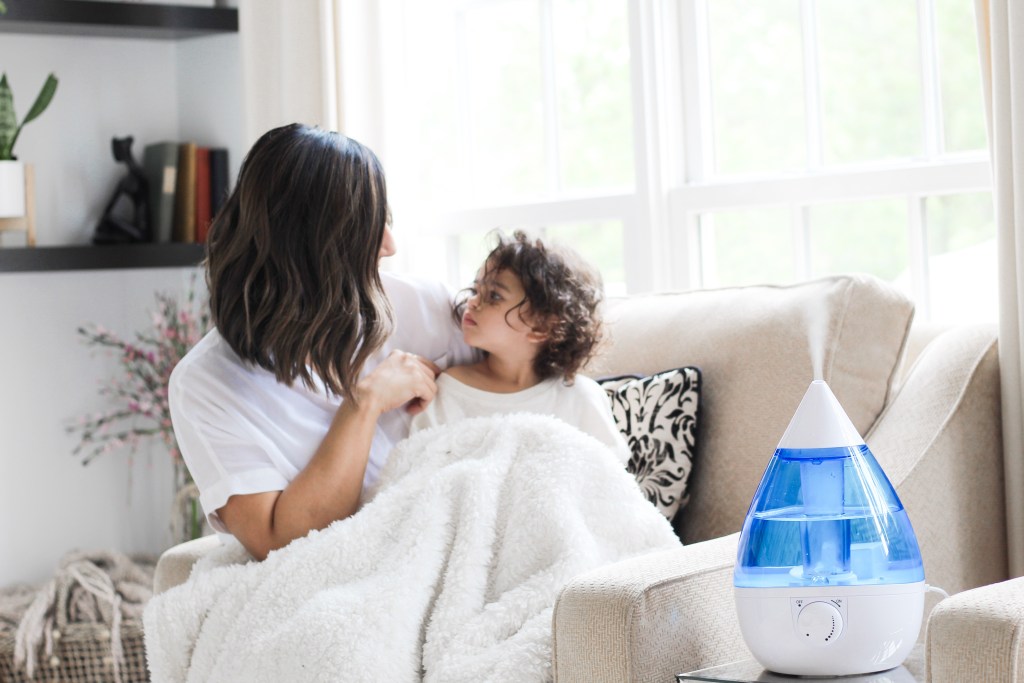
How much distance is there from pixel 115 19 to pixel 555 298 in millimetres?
1968

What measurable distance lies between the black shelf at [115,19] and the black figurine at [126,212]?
0.30 meters

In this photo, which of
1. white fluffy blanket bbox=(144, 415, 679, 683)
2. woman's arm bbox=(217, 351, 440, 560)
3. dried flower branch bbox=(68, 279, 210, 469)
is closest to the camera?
white fluffy blanket bbox=(144, 415, 679, 683)

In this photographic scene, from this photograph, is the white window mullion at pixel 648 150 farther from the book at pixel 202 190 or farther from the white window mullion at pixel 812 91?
the book at pixel 202 190

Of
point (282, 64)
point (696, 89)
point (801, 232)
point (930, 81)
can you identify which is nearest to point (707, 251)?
point (801, 232)

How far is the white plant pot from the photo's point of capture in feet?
10.5

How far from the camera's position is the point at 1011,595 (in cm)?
127

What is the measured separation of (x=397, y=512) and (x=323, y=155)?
54cm

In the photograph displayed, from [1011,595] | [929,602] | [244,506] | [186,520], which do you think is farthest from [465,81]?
[1011,595]

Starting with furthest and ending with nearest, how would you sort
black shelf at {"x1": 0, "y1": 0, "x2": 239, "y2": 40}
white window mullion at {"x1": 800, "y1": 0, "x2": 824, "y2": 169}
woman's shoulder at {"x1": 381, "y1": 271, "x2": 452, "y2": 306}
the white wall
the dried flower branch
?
the white wall, the dried flower branch, black shelf at {"x1": 0, "y1": 0, "x2": 239, "y2": 40}, white window mullion at {"x1": 800, "y1": 0, "x2": 824, "y2": 169}, woman's shoulder at {"x1": 381, "y1": 271, "x2": 452, "y2": 306}

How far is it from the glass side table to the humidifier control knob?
0.06m

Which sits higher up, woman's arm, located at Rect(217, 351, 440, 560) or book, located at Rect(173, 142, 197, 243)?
book, located at Rect(173, 142, 197, 243)

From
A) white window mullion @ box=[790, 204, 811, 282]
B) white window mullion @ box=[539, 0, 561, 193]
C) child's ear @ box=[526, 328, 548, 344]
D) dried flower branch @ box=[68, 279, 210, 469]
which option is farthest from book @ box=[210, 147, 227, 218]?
child's ear @ box=[526, 328, 548, 344]

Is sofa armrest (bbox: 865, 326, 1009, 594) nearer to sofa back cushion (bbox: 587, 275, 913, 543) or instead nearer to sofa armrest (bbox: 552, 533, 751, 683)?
sofa back cushion (bbox: 587, 275, 913, 543)

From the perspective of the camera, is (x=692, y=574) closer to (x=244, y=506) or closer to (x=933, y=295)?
(x=244, y=506)
